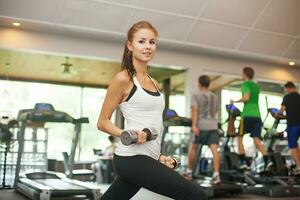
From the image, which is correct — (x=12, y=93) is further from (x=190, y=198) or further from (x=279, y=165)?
(x=190, y=198)

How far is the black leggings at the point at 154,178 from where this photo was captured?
65.6 inches

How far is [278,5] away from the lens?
6.80m

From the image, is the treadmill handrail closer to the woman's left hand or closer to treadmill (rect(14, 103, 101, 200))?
treadmill (rect(14, 103, 101, 200))

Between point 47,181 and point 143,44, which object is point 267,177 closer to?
point 47,181

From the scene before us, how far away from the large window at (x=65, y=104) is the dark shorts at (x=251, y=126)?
5.57m

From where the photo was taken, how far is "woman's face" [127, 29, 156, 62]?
1888mm

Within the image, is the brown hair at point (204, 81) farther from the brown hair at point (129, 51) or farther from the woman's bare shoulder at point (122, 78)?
the woman's bare shoulder at point (122, 78)

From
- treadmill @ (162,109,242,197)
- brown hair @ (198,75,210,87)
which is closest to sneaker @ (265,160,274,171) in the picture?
treadmill @ (162,109,242,197)

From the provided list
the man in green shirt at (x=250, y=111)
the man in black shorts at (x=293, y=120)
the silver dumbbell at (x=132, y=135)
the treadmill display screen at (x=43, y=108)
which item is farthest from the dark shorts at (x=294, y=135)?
the silver dumbbell at (x=132, y=135)

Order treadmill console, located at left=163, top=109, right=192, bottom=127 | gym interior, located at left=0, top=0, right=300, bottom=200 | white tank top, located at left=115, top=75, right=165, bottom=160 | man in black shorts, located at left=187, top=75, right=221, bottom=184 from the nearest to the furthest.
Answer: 1. white tank top, located at left=115, top=75, right=165, bottom=160
2. gym interior, located at left=0, top=0, right=300, bottom=200
3. man in black shorts, located at left=187, top=75, right=221, bottom=184
4. treadmill console, located at left=163, top=109, right=192, bottom=127

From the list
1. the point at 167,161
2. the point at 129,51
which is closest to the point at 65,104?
the point at 129,51

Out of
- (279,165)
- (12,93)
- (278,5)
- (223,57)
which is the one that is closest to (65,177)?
(279,165)

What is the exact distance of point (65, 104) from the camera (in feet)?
35.4

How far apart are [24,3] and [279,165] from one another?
4.46 m
